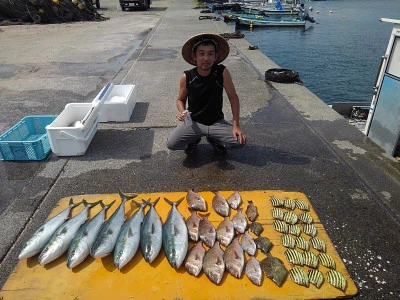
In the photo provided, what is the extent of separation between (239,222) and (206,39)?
2351mm

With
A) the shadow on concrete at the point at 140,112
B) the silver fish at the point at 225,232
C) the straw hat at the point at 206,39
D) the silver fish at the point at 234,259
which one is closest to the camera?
the silver fish at the point at 234,259

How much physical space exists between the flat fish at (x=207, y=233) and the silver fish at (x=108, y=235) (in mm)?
803

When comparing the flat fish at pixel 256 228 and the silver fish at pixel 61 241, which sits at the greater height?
the silver fish at pixel 61 241

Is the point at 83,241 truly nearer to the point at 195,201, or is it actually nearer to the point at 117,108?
the point at 195,201

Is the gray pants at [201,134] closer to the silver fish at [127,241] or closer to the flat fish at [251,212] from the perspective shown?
the flat fish at [251,212]

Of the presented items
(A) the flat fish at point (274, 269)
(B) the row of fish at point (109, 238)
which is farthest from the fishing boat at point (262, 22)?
(A) the flat fish at point (274, 269)

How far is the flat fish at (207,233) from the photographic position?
2.78 metres

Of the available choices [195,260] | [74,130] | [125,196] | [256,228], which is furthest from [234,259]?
[74,130]

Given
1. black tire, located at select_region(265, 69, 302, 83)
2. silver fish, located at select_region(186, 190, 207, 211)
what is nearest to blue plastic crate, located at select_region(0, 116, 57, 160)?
silver fish, located at select_region(186, 190, 207, 211)

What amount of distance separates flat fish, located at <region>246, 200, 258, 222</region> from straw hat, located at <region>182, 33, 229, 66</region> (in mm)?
2064

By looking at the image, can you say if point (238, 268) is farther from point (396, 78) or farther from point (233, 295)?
point (396, 78)

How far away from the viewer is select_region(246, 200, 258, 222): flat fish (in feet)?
10.1

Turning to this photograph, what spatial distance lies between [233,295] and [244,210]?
1.04 metres

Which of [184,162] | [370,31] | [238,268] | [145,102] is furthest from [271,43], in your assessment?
[238,268]
